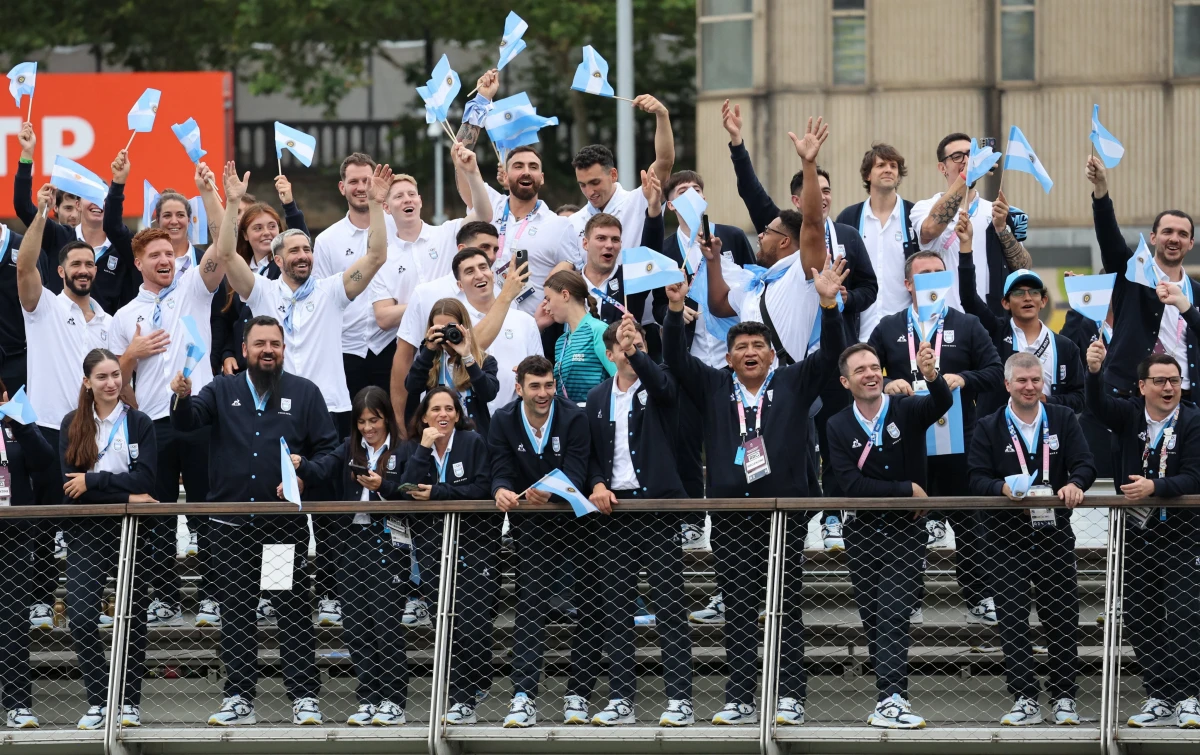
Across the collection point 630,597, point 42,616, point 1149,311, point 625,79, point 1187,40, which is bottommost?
point 42,616

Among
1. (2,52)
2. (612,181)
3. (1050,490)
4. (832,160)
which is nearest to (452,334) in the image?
(612,181)

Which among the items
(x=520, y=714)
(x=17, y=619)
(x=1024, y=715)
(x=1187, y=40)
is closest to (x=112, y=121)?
(x=1187, y=40)

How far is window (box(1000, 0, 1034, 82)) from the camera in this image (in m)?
24.7

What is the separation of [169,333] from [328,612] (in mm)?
2103

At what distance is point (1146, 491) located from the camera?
9.05 m

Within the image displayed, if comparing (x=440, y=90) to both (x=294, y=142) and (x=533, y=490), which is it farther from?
(x=533, y=490)

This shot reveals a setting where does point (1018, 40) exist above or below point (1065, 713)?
above

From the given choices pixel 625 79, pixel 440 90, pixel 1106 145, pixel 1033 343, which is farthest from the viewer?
pixel 625 79

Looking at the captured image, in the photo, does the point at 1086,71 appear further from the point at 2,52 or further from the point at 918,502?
the point at 2,52

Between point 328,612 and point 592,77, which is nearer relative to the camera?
point 328,612

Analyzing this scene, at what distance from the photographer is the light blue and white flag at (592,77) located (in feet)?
37.7

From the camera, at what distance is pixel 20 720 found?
9.77 meters

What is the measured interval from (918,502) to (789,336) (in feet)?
6.09

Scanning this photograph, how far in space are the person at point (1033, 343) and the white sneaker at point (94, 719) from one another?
5097 mm
